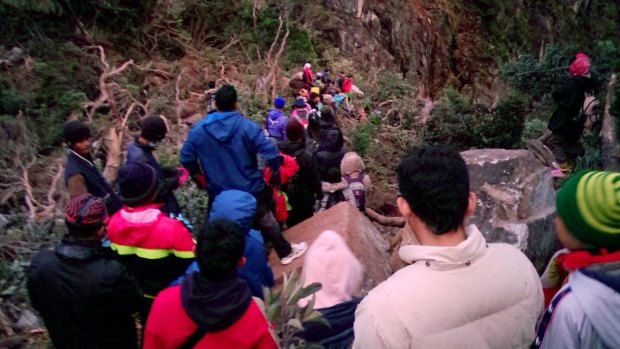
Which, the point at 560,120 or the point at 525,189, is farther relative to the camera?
the point at 560,120

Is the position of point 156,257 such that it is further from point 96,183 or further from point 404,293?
point 404,293

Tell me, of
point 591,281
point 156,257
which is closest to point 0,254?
point 156,257

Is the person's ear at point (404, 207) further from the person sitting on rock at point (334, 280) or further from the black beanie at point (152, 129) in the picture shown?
the black beanie at point (152, 129)

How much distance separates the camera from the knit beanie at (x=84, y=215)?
2.54 m

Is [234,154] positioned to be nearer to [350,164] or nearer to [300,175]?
[300,175]

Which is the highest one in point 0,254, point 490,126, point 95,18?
point 95,18

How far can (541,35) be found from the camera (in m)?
17.7

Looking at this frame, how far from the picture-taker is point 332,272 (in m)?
2.42

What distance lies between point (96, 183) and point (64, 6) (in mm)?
6924

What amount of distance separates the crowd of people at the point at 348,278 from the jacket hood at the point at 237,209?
0.04 feet

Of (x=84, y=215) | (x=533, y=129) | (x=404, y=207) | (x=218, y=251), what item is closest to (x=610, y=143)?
(x=533, y=129)

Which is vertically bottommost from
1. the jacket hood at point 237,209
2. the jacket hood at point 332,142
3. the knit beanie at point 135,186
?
the jacket hood at point 332,142

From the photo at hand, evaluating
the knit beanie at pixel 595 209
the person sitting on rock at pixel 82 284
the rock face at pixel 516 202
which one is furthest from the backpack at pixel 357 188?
the knit beanie at pixel 595 209

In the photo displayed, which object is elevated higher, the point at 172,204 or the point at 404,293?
the point at 404,293
